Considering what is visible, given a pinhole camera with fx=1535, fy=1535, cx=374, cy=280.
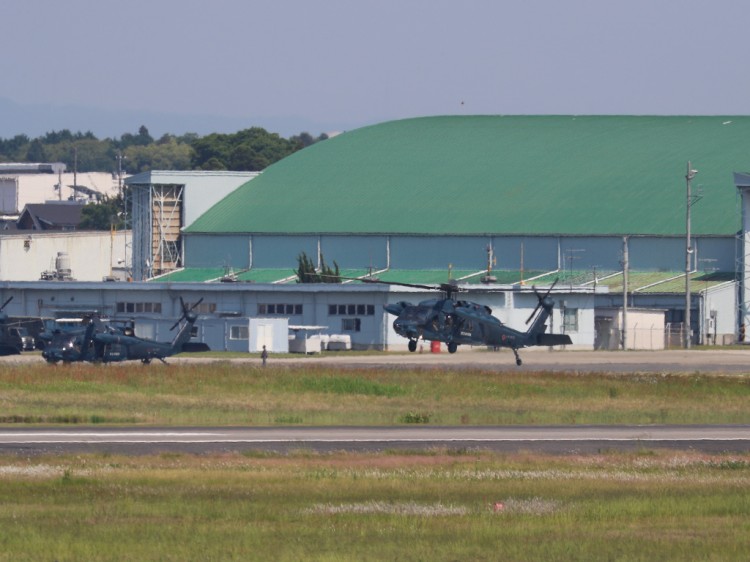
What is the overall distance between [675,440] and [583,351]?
206 feet

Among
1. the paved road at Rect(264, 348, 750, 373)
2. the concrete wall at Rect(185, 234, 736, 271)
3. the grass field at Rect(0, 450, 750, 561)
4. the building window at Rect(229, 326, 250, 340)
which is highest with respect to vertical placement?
the concrete wall at Rect(185, 234, 736, 271)

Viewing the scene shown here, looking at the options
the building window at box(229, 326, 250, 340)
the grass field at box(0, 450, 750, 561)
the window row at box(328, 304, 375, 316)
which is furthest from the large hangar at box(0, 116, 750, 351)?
the grass field at box(0, 450, 750, 561)

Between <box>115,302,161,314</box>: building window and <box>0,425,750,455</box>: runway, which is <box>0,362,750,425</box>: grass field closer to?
<box>0,425,750,455</box>: runway

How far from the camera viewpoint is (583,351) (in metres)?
105

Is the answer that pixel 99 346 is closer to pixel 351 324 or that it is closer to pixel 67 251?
pixel 351 324

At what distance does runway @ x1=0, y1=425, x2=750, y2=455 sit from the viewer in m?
39.6

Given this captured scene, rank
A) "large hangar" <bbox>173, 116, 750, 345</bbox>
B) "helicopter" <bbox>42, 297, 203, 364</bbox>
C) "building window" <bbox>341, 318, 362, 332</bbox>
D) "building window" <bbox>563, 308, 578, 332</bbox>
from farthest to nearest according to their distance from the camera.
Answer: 1. "large hangar" <bbox>173, 116, 750, 345</bbox>
2. "building window" <bbox>563, 308, 578, 332</bbox>
3. "building window" <bbox>341, 318, 362, 332</bbox>
4. "helicopter" <bbox>42, 297, 203, 364</bbox>

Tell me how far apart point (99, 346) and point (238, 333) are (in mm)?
26249

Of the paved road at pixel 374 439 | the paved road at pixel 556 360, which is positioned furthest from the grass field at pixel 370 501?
the paved road at pixel 556 360

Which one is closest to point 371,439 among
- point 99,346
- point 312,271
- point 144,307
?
point 99,346

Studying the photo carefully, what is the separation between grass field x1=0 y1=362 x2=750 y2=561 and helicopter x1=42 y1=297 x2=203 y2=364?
24.2 metres

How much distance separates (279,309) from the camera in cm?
11125

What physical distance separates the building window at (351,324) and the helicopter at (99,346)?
29995 millimetres

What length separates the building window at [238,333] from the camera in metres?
103
